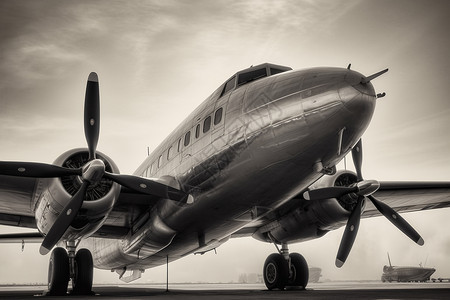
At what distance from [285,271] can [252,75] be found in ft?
24.7

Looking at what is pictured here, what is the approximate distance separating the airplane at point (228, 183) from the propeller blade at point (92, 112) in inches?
1.0

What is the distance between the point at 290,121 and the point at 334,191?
448cm

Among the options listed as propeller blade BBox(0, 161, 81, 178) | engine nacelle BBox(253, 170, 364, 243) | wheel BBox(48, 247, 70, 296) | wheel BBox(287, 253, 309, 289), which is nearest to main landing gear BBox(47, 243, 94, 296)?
wheel BBox(48, 247, 70, 296)

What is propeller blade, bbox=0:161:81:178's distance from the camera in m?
9.31

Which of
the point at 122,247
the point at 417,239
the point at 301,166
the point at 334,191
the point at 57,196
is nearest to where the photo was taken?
the point at 301,166

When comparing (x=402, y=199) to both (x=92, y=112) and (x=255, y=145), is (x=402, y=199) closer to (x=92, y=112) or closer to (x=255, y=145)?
(x=255, y=145)

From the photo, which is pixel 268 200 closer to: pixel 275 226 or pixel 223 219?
pixel 223 219

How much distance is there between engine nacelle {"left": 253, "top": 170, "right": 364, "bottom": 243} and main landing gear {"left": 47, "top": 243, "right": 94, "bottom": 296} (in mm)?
6221

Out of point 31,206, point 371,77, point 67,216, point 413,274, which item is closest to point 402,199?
point 371,77

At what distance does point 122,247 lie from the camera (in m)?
14.4

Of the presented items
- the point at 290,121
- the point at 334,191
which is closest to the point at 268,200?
the point at 290,121

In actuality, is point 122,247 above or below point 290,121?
below

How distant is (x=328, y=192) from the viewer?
11.8 meters

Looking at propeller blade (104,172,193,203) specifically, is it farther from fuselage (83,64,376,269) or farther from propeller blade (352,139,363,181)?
propeller blade (352,139,363,181)
